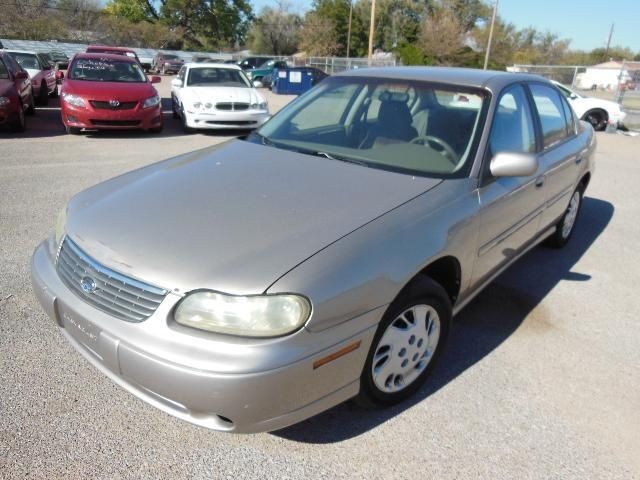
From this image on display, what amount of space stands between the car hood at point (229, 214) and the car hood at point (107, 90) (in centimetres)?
713

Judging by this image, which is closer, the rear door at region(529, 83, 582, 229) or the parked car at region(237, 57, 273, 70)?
the rear door at region(529, 83, 582, 229)

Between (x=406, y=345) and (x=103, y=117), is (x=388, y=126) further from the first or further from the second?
(x=103, y=117)

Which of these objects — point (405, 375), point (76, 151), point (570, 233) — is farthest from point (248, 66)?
point (405, 375)

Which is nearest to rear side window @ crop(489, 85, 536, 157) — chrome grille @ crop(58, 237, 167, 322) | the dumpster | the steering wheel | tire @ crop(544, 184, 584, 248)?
the steering wheel

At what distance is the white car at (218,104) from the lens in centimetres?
1046

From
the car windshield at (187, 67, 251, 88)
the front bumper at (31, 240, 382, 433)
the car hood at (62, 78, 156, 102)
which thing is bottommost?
the front bumper at (31, 240, 382, 433)

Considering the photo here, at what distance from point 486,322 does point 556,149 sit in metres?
1.50

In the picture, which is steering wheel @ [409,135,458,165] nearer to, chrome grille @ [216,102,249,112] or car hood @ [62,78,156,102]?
car hood @ [62,78,156,102]

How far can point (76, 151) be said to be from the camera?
28.0 feet

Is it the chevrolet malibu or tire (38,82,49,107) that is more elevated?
the chevrolet malibu

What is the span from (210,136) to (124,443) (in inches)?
363

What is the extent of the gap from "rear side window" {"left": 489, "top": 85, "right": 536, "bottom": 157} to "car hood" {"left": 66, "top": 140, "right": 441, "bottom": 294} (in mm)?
704

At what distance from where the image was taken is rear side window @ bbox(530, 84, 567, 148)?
383 cm

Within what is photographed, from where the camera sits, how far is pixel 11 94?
9.16m
